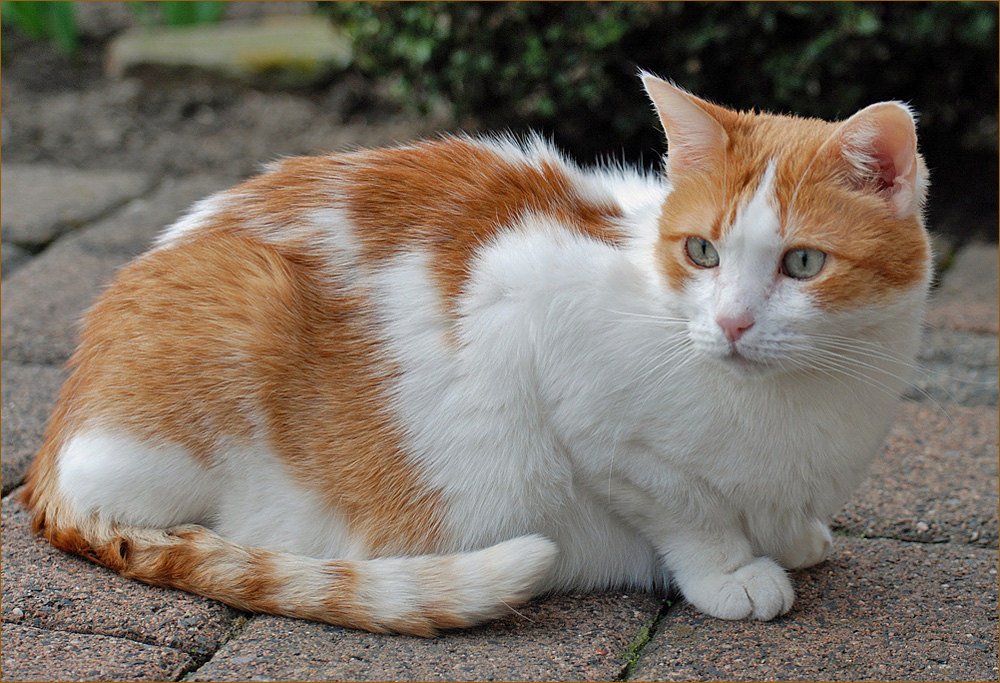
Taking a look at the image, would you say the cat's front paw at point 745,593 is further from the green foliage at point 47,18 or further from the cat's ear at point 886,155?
the green foliage at point 47,18

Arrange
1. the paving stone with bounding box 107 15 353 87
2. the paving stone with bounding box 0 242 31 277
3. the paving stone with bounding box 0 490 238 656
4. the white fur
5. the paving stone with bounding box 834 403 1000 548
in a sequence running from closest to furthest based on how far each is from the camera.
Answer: the paving stone with bounding box 0 490 238 656, the white fur, the paving stone with bounding box 834 403 1000 548, the paving stone with bounding box 0 242 31 277, the paving stone with bounding box 107 15 353 87

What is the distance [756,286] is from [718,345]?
116mm

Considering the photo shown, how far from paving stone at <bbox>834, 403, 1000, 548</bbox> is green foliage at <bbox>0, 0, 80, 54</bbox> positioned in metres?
4.73

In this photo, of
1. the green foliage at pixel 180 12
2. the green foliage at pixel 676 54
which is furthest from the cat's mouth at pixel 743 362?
the green foliage at pixel 180 12

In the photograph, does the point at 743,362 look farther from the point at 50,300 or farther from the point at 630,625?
the point at 50,300

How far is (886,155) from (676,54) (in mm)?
2495

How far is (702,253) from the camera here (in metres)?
1.75

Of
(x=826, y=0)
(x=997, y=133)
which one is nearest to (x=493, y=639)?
(x=826, y=0)

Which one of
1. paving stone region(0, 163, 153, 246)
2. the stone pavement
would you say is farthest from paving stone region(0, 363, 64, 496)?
paving stone region(0, 163, 153, 246)

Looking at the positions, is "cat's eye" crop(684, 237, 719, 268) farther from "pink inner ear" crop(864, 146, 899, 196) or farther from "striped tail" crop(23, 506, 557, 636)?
"striped tail" crop(23, 506, 557, 636)

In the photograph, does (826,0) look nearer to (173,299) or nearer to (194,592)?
(173,299)

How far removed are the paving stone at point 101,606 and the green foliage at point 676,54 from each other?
8.80 ft

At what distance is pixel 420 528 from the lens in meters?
1.96

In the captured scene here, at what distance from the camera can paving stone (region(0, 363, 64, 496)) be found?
2498mm
